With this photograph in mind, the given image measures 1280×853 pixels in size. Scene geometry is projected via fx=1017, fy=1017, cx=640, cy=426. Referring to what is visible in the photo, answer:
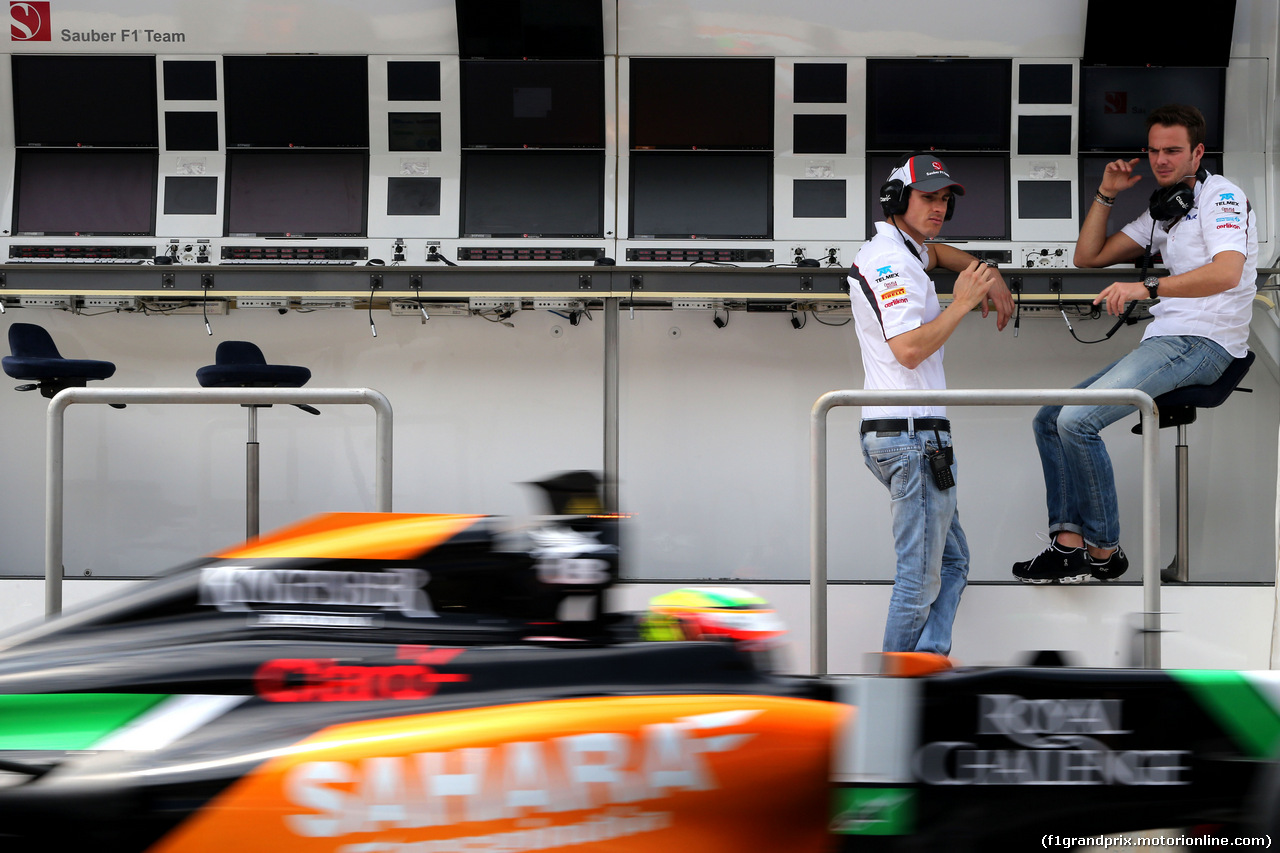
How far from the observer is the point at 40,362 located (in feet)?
12.4

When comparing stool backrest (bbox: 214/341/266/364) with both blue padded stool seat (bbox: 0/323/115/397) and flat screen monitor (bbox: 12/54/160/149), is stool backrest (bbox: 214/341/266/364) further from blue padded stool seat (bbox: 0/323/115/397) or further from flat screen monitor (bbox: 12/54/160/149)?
flat screen monitor (bbox: 12/54/160/149)

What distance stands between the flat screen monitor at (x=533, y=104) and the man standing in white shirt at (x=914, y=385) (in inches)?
103

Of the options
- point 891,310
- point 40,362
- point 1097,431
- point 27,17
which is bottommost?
point 1097,431

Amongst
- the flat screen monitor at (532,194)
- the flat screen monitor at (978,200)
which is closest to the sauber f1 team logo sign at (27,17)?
the flat screen monitor at (532,194)

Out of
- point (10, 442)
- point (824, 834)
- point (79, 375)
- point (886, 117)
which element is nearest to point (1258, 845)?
point (824, 834)

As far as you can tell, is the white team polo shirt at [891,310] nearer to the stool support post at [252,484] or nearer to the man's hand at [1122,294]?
the man's hand at [1122,294]

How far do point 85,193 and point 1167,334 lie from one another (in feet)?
16.1

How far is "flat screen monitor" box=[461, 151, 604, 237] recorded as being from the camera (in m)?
5.00

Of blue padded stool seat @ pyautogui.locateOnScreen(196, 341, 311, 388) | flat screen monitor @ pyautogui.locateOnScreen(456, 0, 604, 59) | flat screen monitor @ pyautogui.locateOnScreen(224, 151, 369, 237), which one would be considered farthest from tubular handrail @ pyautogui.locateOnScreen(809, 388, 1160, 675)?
flat screen monitor @ pyautogui.locateOnScreen(224, 151, 369, 237)

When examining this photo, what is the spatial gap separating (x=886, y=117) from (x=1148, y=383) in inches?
95.8

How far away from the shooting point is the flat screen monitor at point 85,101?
510cm

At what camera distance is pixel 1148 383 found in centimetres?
303

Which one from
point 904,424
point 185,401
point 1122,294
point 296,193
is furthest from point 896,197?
point 296,193

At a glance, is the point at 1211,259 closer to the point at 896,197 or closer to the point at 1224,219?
the point at 1224,219
